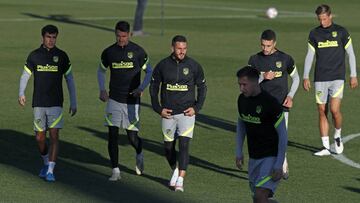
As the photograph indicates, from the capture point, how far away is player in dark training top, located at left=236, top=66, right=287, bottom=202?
11.6 m

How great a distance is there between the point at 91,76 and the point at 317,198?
13.7 m

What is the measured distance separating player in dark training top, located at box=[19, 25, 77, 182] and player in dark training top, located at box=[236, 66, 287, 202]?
164 inches

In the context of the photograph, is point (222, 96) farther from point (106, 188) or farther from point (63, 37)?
point (63, 37)

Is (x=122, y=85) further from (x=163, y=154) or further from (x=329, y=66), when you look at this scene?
(x=329, y=66)

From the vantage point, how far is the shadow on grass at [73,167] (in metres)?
14.5

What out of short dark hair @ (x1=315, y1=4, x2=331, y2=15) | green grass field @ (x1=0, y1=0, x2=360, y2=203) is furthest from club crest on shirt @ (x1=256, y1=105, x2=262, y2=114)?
short dark hair @ (x1=315, y1=4, x2=331, y2=15)

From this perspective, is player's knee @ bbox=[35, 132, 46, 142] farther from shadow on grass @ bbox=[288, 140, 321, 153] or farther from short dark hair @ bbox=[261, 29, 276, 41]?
shadow on grass @ bbox=[288, 140, 321, 153]

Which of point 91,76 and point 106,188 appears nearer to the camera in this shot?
point 106,188

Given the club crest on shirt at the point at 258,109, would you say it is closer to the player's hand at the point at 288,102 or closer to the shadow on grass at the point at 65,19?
the player's hand at the point at 288,102

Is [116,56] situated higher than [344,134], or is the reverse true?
[116,56]

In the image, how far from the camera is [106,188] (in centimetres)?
1491

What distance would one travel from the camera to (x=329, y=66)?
58.6 feet

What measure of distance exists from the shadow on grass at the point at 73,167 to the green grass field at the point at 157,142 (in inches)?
0.6

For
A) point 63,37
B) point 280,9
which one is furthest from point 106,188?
point 280,9
